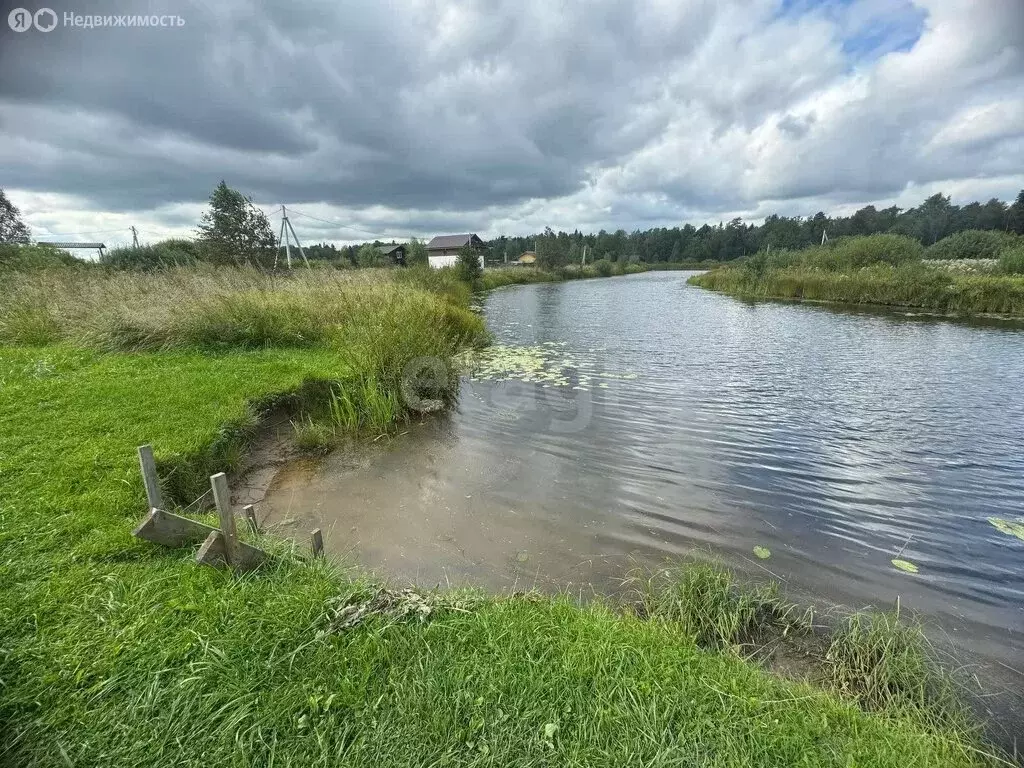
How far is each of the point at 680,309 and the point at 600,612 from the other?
21.2m

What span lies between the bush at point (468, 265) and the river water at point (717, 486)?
19301mm

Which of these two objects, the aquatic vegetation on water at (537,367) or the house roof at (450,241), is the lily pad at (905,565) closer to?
the aquatic vegetation on water at (537,367)

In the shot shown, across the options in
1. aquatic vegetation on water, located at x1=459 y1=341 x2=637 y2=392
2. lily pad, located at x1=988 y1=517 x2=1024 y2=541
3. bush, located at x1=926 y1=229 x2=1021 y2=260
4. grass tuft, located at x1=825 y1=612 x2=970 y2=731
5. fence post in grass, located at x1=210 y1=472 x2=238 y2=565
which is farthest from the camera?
bush, located at x1=926 y1=229 x2=1021 y2=260

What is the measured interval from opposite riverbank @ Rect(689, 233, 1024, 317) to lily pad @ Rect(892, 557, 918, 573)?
2116 centimetres

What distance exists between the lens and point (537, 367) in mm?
10445

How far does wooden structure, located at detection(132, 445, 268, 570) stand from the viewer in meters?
2.51

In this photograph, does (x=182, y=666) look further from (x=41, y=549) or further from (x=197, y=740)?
(x=41, y=549)

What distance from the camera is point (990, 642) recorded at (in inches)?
113

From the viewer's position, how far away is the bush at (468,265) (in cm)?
2742

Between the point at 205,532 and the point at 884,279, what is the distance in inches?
1072

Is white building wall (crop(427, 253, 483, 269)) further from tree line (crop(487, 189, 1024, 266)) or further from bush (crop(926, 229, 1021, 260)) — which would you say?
bush (crop(926, 229, 1021, 260))

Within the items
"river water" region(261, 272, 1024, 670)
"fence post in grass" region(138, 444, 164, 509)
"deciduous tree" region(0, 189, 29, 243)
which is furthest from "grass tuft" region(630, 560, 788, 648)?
"deciduous tree" region(0, 189, 29, 243)

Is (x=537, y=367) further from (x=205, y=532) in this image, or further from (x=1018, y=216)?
(x=1018, y=216)

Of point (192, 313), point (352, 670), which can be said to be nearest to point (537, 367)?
point (192, 313)
